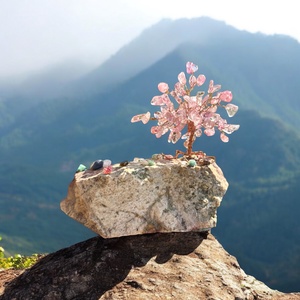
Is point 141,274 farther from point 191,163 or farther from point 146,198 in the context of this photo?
point 191,163

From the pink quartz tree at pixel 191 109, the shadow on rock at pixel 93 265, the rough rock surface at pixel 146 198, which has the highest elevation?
the pink quartz tree at pixel 191 109

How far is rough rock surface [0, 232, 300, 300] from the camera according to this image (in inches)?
349

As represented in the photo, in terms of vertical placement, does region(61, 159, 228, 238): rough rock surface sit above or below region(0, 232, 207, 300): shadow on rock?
above

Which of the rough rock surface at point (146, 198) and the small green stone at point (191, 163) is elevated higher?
the small green stone at point (191, 163)

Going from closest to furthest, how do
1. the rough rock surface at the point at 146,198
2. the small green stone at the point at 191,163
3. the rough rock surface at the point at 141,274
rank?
the rough rock surface at the point at 141,274 → the rough rock surface at the point at 146,198 → the small green stone at the point at 191,163

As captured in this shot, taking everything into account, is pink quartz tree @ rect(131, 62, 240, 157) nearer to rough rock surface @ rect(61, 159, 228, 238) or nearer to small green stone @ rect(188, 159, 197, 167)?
small green stone @ rect(188, 159, 197, 167)

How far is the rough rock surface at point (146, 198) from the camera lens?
935cm

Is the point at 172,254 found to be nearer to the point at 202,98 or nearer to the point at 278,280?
the point at 202,98

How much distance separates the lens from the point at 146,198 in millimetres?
9656

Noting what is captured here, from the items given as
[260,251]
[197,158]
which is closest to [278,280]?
[260,251]

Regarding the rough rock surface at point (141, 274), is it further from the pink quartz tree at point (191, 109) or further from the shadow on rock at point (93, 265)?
the pink quartz tree at point (191, 109)

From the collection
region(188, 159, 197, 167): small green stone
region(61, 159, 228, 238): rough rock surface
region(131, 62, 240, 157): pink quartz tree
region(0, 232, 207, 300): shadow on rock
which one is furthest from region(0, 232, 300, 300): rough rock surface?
region(131, 62, 240, 157): pink quartz tree

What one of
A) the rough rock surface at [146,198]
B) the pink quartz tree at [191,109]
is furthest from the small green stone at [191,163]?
the pink quartz tree at [191,109]

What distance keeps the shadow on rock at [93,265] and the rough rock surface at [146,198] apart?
1.77 feet
